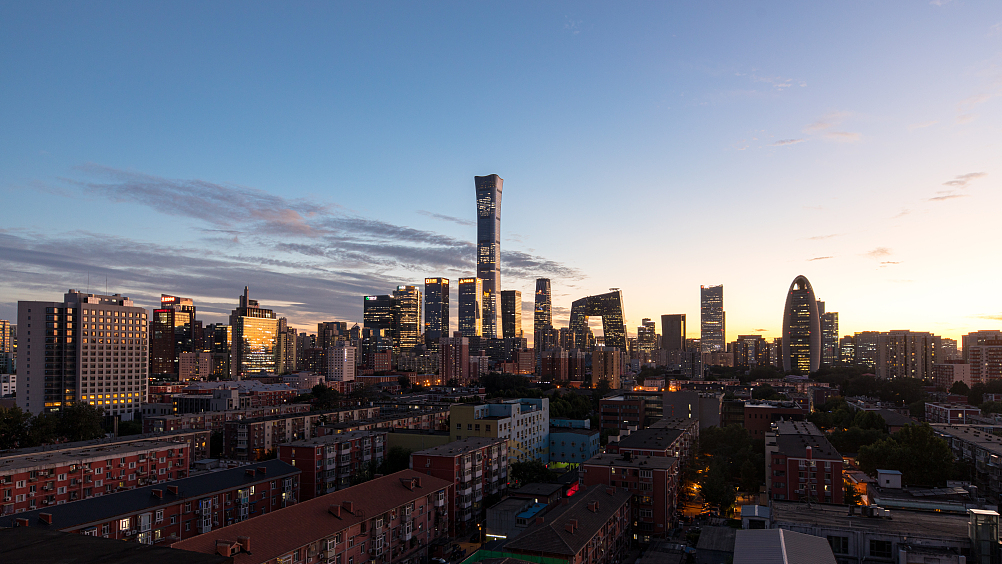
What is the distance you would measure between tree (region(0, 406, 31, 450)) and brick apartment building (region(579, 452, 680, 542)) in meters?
71.7

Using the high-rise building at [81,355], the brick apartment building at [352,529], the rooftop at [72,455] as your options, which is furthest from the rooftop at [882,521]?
the high-rise building at [81,355]

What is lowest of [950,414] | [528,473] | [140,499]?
[528,473]

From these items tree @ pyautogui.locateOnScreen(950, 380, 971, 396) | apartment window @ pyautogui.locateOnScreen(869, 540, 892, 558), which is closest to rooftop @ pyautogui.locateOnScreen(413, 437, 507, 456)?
apartment window @ pyautogui.locateOnScreen(869, 540, 892, 558)

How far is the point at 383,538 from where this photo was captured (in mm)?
38406

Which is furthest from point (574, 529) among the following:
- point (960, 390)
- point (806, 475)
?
point (960, 390)

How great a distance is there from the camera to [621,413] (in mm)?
97000

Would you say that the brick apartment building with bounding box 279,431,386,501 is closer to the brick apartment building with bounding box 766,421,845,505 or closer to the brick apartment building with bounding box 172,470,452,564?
the brick apartment building with bounding box 172,470,452,564

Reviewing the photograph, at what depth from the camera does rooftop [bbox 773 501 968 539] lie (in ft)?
107

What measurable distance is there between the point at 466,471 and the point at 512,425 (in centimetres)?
1888

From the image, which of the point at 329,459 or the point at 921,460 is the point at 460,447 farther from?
the point at 921,460

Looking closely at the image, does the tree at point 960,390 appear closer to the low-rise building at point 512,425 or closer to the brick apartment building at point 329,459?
the low-rise building at point 512,425

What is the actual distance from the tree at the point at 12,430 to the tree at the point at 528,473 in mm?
62271

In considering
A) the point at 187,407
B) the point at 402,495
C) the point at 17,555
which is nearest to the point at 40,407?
the point at 187,407

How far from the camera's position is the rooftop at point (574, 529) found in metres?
34.4
